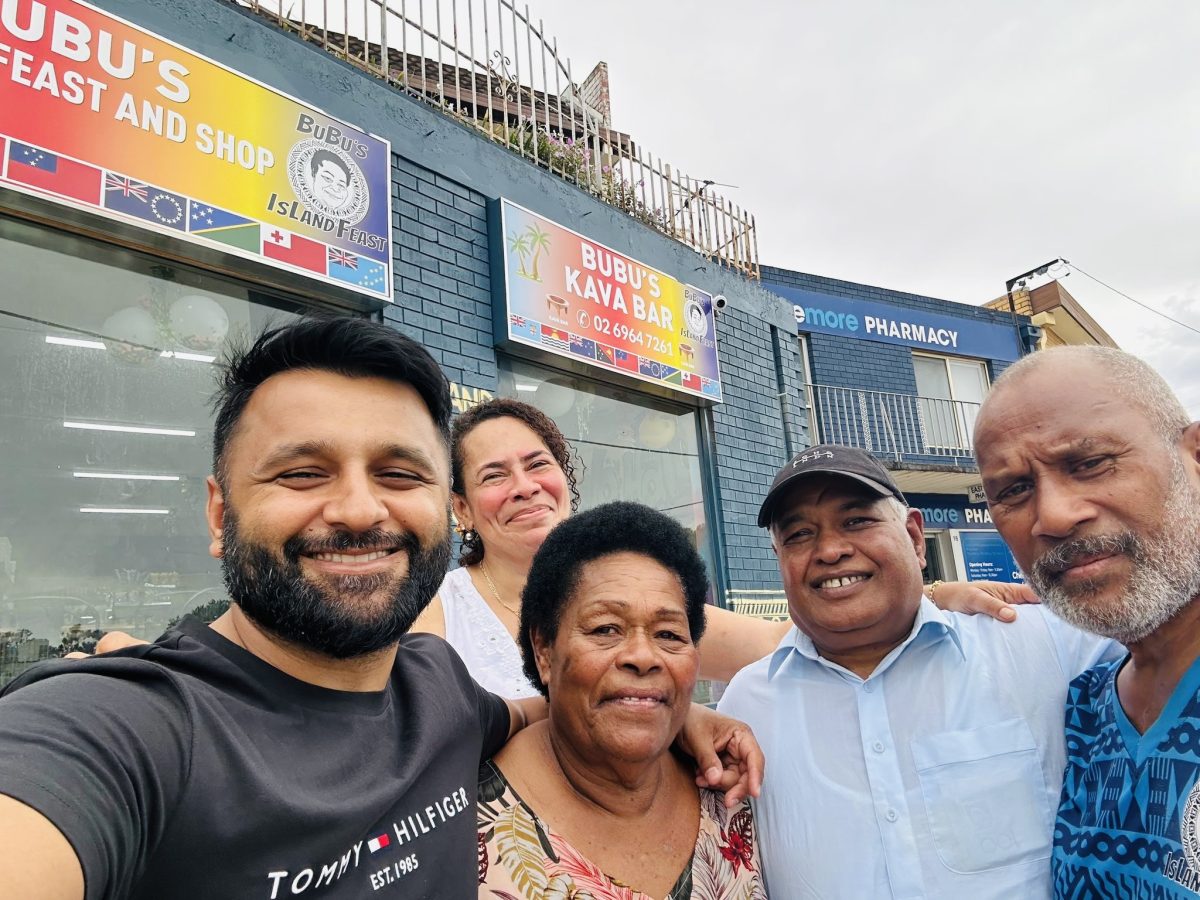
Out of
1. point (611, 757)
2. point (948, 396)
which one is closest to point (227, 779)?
point (611, 757)

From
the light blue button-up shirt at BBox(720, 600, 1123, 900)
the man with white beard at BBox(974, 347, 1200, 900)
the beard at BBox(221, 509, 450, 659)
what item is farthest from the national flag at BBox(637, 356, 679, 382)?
the beard at BBox(221, 509, 450, 659)

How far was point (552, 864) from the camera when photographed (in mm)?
1825

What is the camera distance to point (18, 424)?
386 centimetres

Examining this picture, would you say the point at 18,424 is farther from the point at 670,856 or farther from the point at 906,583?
the point at 906,583

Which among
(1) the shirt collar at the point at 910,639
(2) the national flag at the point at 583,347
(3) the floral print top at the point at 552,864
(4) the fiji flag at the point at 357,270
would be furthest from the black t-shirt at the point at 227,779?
(2) the national flag at the point at 583,347

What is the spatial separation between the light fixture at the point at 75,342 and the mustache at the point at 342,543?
3.34 m

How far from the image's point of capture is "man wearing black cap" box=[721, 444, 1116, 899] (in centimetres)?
203

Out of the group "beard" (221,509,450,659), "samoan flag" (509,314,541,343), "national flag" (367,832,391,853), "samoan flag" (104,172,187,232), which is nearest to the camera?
"national flag" (367,832,391,853)

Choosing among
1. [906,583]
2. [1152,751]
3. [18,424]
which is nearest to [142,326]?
[18,424]

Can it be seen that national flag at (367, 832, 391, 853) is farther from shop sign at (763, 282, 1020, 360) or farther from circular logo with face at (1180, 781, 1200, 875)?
shop sign at (763, 282, 1020, 360)

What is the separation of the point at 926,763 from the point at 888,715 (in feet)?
0.51

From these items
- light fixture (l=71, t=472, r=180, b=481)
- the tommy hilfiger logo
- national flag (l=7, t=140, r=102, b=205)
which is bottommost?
the tommy hilfiger logo

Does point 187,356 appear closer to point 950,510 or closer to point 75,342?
point 75,342

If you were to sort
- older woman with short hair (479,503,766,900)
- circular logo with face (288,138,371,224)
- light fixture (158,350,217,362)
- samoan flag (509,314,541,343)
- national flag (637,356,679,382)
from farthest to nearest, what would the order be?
national flag (637,356,679,382) → samoan flag (509,314,541,343) → circular logo with face (288,138,371,224) → light fixture (158,350,217,362) → older woman with short hair (479,503,766,900)
